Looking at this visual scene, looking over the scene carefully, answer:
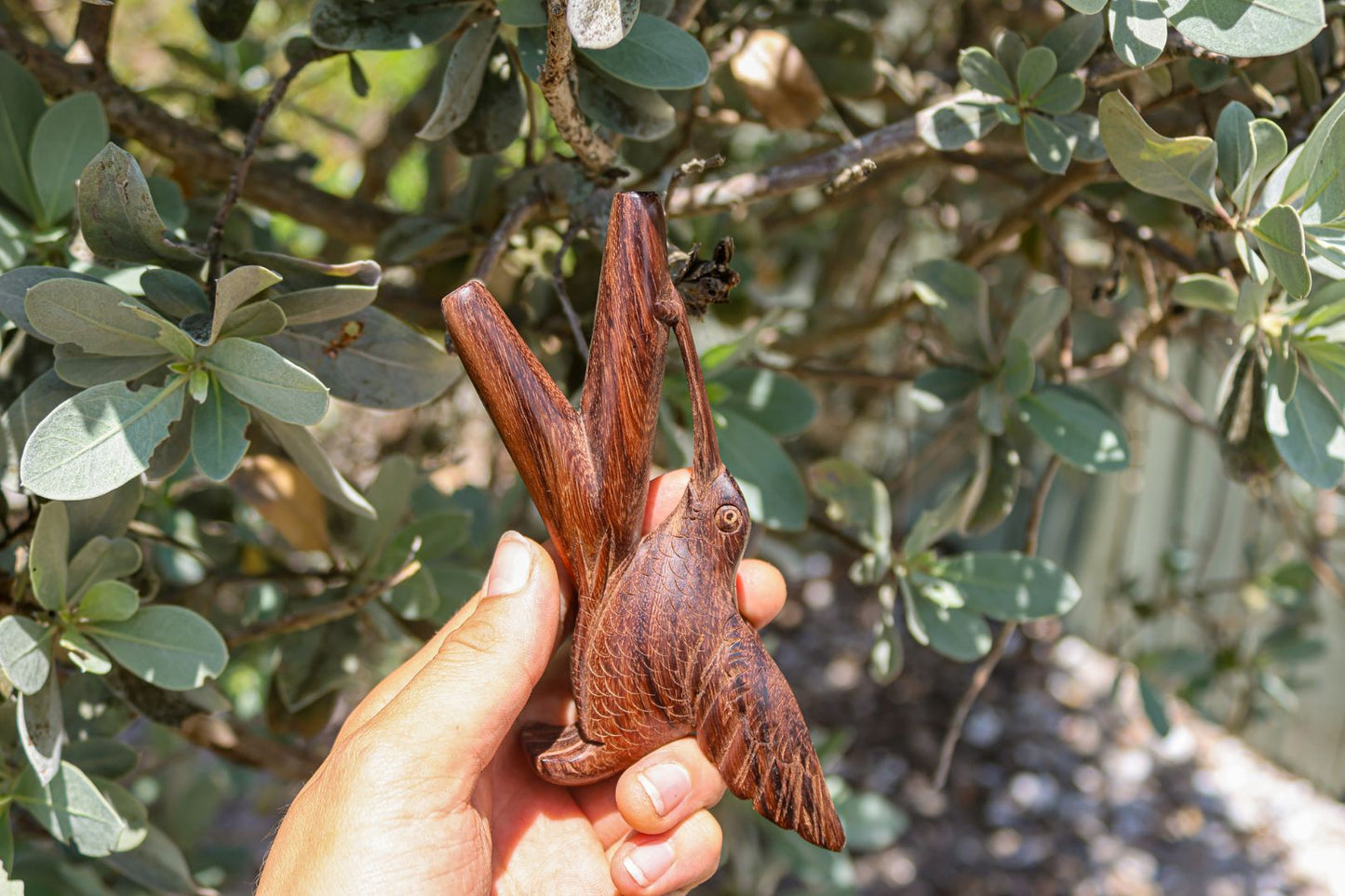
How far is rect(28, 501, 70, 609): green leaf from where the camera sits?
815 mm

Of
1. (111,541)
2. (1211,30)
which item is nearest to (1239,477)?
(1211,30)

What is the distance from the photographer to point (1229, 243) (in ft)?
4.50

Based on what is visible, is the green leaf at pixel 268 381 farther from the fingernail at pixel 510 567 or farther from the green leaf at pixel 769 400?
the green leaf at pixel 769 400

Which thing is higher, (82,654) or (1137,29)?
(1137,29)

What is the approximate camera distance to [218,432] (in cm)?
79

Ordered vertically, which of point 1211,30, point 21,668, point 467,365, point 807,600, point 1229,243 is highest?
point 1211,30

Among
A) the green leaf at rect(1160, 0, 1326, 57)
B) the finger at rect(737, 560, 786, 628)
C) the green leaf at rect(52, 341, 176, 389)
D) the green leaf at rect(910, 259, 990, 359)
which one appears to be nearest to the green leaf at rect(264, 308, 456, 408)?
the green leaf at rect(52, 341, 176, 389)

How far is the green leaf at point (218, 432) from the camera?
30.9 inches

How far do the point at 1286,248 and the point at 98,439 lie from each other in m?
0.88

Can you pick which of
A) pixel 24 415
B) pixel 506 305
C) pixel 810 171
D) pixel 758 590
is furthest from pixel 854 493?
pixel 24 415

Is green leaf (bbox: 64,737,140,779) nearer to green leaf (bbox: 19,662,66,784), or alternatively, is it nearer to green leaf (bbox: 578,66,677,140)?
green leaf (bbox: 19,662,66,784)

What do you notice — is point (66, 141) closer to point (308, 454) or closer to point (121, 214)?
point (121, 214)

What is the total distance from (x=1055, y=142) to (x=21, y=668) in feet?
3.20

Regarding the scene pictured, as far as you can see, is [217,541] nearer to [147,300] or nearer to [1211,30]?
[147,300]
